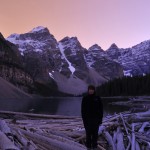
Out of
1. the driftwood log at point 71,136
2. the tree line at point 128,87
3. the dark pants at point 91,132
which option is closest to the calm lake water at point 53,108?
the driftwood log at point 71,136

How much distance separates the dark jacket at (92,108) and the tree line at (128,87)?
110 metres

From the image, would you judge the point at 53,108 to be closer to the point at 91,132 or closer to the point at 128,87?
the point at 91,132

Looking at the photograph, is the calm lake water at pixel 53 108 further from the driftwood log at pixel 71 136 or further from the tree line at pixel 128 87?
the tree line at pixel 128 87

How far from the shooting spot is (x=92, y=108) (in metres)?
10.7

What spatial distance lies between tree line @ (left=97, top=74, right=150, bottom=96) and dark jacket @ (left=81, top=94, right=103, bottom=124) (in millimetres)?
110387

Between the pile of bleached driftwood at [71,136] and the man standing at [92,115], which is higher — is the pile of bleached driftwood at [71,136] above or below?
below

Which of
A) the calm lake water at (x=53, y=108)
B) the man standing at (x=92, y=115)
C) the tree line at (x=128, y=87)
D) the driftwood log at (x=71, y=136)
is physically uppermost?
the tree line at (x=128, y=87)

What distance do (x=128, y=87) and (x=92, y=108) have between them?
125502 mm

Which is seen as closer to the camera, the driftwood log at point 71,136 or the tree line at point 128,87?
the driftwood log at point 71,136

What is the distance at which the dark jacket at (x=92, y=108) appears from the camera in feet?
34.9

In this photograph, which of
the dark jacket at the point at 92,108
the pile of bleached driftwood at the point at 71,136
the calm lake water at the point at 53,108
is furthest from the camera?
the calm lake water at the point at 53,108

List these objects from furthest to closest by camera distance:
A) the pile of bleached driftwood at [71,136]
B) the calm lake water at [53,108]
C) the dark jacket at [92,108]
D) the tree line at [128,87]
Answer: the tree line at [128,87] → the calm lake water at [53,108] → the dark jacket at [92,108] → the pile of bleached driftwood at [71,136]

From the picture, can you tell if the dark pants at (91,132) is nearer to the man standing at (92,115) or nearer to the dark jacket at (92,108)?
the man standing at (92,115)

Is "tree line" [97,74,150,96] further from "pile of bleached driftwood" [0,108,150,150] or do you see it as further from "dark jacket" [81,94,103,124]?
"dark jacket" [81,94,103,124]
